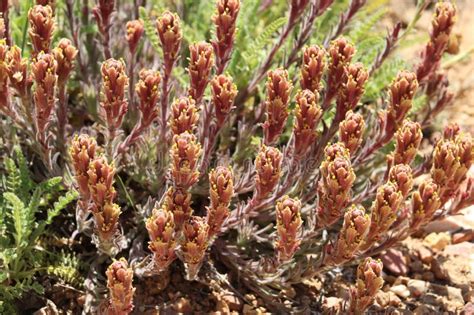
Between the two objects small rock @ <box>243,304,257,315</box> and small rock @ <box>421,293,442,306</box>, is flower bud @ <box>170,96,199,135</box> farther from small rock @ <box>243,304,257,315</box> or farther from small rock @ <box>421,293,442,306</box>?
small rock @ <box>421,293,442,306</box>

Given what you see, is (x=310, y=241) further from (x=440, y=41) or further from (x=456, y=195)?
(x=440, y=41)

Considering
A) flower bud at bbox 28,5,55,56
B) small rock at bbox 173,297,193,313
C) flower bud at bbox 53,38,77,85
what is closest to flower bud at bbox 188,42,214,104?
flower bud at bbox 53,38,77,85

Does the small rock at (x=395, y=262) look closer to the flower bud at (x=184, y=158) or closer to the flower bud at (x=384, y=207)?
the flower bud at (x=384, y=207)

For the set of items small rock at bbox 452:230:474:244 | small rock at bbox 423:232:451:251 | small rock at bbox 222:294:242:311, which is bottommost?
small rock at bbox 222:294:242:311

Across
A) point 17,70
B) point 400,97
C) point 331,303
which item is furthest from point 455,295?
point 17,70

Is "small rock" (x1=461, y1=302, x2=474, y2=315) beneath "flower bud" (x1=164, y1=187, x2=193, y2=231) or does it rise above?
beneath

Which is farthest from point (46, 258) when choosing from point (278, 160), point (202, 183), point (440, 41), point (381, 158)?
point (440, 41)

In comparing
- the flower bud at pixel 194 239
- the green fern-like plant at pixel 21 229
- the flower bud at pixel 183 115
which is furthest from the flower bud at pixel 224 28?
the green fern-like plant at pixel 21 229
